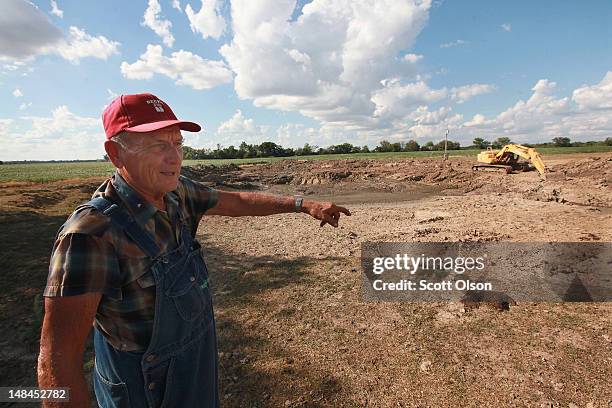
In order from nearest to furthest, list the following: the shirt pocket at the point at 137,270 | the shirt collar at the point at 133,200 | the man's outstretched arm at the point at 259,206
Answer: the shirt pocket at the point at 137,270
the shirt collar at the point at 133,200
the man's outstretched arm at the point at 259,206

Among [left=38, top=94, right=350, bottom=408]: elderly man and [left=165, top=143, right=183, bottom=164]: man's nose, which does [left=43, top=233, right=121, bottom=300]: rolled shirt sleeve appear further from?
[left=165, top=143, right=183, bottom=164]: man's nose

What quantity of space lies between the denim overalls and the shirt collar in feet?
0.19

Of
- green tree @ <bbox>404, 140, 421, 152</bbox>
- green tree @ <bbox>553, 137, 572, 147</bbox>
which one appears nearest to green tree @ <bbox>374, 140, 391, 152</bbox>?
green tree @ <bbox>404, 140, 421, 152</bbox>

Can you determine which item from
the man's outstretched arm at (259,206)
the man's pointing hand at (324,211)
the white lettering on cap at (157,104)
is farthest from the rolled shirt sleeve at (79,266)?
the man's pointing hand at (324,211)

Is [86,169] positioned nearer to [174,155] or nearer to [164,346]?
[174,155]

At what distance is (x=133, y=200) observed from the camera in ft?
4.62

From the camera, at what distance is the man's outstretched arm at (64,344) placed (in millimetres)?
1123

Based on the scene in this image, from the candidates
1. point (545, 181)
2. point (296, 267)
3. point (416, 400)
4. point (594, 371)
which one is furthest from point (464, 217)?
point (545, 181)

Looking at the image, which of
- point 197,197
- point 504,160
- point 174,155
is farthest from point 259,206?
point 504,160

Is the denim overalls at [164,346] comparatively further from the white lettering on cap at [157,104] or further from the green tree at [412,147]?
the green tree at [412,147]

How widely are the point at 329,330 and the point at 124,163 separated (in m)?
3.18

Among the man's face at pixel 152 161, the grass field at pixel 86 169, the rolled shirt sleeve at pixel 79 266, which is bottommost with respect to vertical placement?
the grass field at pixel 86 169

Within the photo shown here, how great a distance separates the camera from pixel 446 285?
4867 mm

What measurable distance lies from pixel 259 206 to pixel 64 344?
1.35m
